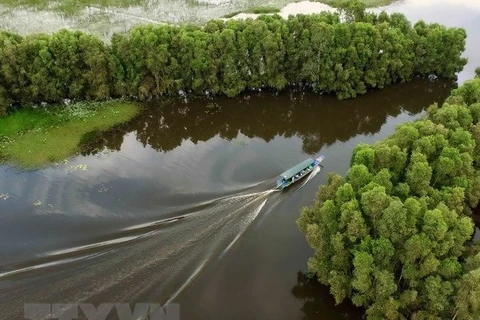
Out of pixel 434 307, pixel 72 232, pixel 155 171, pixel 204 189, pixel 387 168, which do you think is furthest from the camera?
pixel 155 171

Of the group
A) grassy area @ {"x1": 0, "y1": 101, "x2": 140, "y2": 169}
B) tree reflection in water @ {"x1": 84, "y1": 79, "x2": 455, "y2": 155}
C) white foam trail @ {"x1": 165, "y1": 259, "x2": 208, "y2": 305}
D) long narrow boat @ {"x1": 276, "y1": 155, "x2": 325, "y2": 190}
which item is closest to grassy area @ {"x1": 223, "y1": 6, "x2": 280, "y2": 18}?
tree reflection in water @ {"x1": 84, "y1": 79, "x2": 455, "y2": 155}

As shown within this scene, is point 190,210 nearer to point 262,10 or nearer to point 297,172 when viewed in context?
point 297,172

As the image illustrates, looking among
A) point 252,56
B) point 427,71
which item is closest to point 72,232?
point 252,56

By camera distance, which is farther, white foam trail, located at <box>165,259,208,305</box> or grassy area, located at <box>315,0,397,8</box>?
grassy area, located at <box>315,0,397,8</box>

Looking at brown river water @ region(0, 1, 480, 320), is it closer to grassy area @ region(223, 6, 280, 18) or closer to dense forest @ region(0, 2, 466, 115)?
dense forest @ region(0, 2, 466, 115)

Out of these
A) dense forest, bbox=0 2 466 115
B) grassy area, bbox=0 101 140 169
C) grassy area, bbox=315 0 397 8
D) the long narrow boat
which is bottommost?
the long narrow boat

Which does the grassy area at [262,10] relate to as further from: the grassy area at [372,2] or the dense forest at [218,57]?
the dense forest at [218,57]

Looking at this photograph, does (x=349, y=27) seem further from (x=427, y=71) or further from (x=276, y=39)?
(x=427, y=71)
